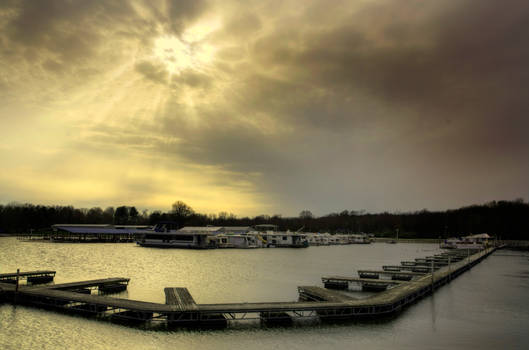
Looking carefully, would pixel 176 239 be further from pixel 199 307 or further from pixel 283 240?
pixel 199 307

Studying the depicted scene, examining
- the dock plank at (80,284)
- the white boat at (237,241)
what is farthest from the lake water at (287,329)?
the white boat at (237,241)

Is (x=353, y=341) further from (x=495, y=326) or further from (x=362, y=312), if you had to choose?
(x=495, y=326)

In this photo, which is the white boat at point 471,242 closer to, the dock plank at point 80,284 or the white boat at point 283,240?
the white boat at point 283,240

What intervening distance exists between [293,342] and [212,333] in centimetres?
471

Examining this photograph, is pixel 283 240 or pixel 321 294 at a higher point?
pixel 283 240

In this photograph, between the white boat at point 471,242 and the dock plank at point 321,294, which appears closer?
the dock plank at point 321,294

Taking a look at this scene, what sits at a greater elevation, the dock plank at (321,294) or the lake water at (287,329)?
the dock plank at (321,294)

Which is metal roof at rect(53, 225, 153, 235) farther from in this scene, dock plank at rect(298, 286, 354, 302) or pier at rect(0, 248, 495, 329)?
dock plank at rect(298, 286, 354, 302)

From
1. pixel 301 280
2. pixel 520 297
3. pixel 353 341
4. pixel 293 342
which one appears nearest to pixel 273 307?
pixel 293 342

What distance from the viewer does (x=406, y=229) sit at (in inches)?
7849

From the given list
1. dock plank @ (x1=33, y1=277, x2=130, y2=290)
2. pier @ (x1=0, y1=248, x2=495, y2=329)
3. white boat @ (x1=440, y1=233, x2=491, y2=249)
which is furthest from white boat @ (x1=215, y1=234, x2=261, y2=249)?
pier @ (x1=0, y1=248, x2=495, y2=329)

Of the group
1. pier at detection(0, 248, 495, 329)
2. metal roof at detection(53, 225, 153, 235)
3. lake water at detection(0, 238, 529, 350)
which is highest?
metal roof at detection(53, 225, 153, 235)

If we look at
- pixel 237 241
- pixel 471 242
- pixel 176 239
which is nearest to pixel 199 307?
pixel 176 239

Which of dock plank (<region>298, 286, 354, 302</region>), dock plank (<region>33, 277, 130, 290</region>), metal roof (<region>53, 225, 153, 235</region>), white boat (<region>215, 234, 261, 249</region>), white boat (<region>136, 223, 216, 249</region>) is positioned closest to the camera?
dock plank (<region>298, 286, 354, 302</region>)
